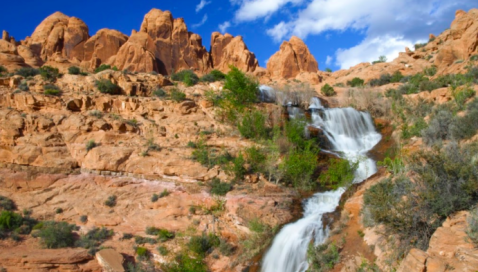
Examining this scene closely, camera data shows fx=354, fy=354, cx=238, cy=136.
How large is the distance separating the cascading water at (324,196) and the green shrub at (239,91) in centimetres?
534

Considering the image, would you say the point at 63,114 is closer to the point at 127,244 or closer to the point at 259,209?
the point at 127,244

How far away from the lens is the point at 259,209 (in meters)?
16.4

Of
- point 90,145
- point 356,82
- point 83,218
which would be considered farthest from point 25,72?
point 356,82

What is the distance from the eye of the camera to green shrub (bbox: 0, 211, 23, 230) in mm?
15837

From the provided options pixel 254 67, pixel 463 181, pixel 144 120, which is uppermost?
pixel 254 67

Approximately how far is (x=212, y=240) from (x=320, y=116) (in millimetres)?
15823

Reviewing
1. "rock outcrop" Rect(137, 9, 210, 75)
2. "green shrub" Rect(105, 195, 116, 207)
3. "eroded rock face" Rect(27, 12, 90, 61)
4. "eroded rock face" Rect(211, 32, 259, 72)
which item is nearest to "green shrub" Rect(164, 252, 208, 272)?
"green shrub" Rect(105, 195, 116, 207)

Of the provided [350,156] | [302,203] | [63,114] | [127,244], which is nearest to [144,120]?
[63,114]

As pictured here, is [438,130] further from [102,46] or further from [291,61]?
[102,46]

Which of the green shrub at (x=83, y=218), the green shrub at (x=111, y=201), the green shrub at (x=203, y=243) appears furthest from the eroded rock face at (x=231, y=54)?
the green shrub at (x=203, y=243)

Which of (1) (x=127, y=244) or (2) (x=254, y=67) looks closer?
(1) (x=127, y=244)

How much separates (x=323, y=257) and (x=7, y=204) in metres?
14.9

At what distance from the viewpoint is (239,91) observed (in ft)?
85.9

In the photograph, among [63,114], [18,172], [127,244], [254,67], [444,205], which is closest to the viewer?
[444,205]
